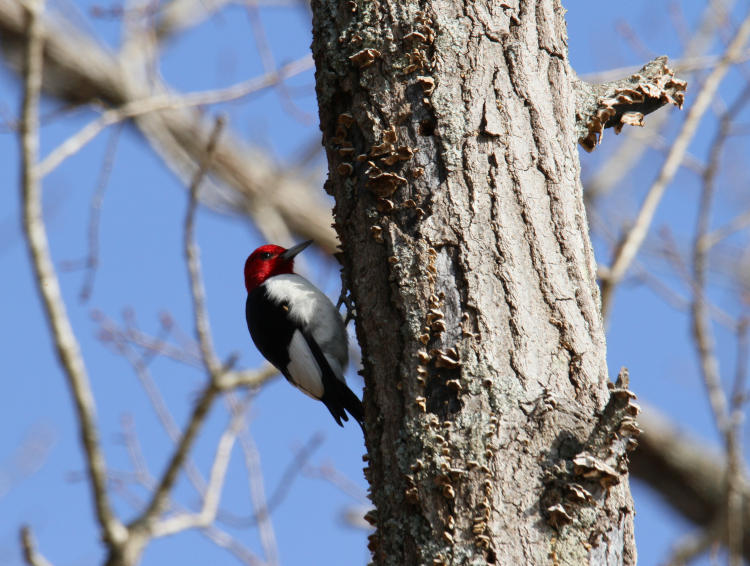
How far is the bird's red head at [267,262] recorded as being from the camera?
4449mm

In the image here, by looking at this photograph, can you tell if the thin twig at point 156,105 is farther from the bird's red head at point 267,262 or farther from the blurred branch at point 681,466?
the blurred branch at point 681,466

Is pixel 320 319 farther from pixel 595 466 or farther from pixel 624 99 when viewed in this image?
pixel 595 466

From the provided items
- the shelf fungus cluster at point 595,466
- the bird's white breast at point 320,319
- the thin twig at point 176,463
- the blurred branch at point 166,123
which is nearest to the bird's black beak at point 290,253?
the bird's white breast at point 320,319

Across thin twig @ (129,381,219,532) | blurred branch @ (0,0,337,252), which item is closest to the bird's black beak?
thin twig @ (129,381,219,532)

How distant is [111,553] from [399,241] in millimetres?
2815

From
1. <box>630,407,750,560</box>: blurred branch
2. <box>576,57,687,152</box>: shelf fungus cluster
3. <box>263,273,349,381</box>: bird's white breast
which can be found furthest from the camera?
<box>630,407,750,560</box>: blurred branch

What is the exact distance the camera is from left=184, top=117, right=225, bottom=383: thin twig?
395 centimetres

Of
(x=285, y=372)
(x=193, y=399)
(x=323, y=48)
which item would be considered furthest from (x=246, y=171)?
(x=323, y=48)

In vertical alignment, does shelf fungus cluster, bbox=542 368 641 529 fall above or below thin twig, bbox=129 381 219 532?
below

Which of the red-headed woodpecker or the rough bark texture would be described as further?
the red-headed woodpecker

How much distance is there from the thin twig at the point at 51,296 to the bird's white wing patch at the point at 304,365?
3.40ft

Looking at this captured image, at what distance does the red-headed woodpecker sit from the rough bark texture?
158 cm

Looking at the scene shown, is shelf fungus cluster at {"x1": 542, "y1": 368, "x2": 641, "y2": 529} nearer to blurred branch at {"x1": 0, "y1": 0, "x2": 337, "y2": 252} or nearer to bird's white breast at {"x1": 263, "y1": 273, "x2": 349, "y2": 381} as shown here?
bird's white breast at {"x1": 263, "y1": 273, "x2": 349, "y2": 381}

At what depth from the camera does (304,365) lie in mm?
3805
